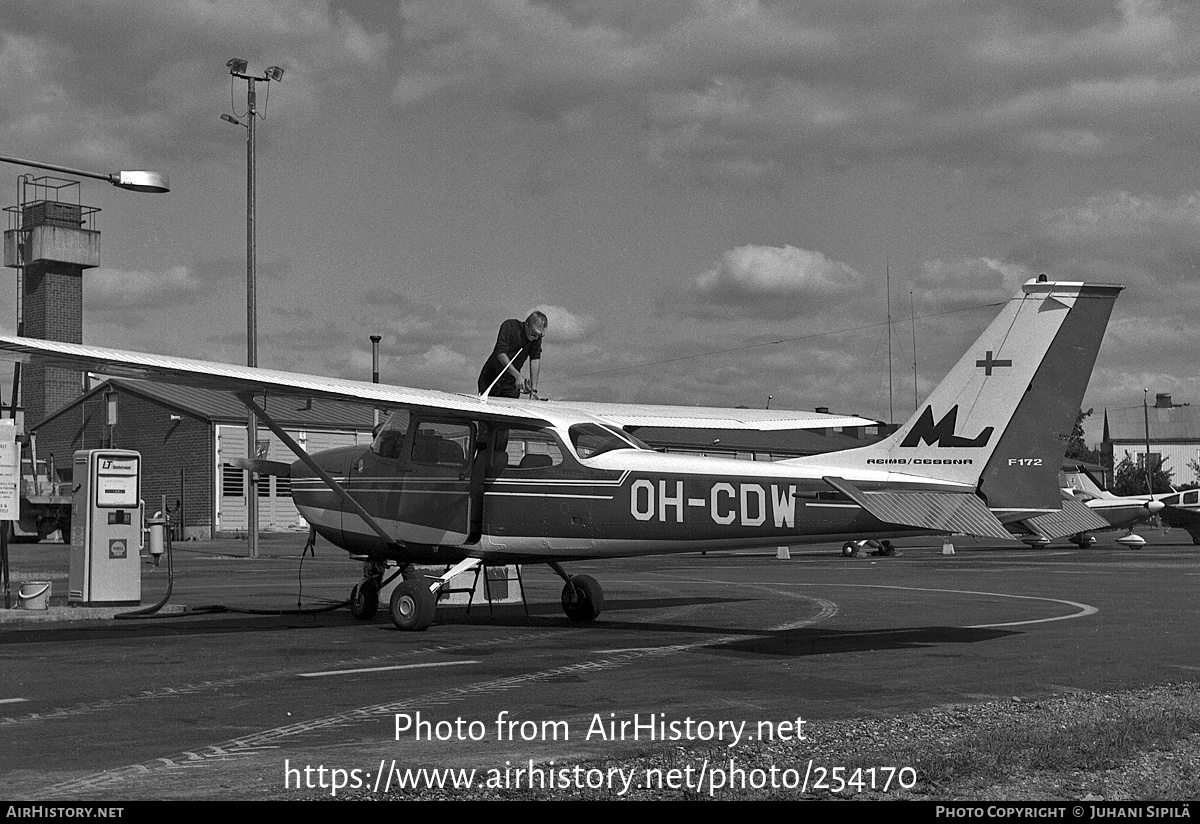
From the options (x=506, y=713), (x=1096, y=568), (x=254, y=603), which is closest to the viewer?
(x=506, y=713)

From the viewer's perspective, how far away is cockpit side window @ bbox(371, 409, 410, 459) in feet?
51.5

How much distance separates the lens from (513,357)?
16.2 meters

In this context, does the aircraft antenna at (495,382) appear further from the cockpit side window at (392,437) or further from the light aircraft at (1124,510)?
the light aircraft at (1124,510)

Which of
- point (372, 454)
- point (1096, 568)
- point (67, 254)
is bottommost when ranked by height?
point (1096, 568)

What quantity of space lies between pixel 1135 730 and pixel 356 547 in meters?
10.6

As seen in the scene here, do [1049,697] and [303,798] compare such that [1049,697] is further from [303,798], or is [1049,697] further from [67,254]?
[67,254]

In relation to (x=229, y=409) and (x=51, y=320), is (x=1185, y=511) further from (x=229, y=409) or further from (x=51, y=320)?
(x=51, y=320)

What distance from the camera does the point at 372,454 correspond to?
15961 millimetres

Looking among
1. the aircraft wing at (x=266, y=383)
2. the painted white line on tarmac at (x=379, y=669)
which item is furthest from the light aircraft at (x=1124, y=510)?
the painted white line on tarmac at (x=379, y=669)

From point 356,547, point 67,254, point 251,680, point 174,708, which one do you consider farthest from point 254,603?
point 67,254

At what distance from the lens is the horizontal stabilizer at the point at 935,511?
1220cm

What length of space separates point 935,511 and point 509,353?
6057 millimetres

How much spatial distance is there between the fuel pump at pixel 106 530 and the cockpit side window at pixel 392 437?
12.6 ft

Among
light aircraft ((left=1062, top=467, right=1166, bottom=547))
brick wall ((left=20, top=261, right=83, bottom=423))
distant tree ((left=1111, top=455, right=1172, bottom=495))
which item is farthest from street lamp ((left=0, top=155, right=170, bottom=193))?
distant tree ((left=1111, top=455, right=1172, bottom=495))
